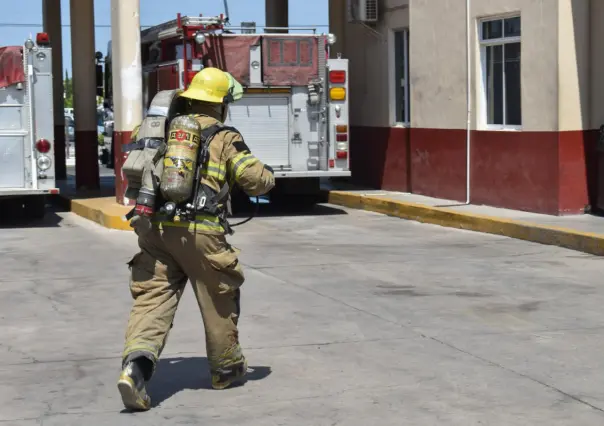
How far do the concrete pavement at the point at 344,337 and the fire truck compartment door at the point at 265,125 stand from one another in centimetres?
345

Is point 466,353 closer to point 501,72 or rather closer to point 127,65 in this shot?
point 501,72

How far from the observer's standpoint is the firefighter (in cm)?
659

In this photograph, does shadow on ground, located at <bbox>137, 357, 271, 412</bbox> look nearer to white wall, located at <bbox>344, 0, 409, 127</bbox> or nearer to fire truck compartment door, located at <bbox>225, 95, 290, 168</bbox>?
fire truck compartment door, located at <bbox>225, 95, 290, 168</bbox>

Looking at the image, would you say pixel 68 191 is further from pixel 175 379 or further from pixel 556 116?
pixel 175 379

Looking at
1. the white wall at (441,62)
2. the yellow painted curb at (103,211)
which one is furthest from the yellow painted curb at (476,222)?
the yellow painted curb at (103,211)

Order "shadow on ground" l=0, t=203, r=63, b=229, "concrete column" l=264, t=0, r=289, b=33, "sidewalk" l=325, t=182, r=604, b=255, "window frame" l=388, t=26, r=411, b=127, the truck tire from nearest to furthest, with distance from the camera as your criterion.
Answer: "sidewalk" l=325, t=182, r=604, b=255
"shadow on ground" l=0, t=203, r=63, b=229
the truck tire
"window frame" l=388, t=26, r=411, b=127
"concrete column" l=264, t=0, r=289, b=33

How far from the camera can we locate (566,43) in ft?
48.8

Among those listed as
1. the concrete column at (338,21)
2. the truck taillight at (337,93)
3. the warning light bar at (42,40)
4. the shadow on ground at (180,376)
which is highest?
the concrete column at (338,21)

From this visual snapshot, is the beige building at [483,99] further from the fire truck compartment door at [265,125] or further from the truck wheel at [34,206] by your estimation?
the truck wheel at [34,206]

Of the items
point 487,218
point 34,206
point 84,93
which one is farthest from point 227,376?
point 84,93

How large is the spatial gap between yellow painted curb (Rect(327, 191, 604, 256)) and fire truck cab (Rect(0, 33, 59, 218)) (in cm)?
480

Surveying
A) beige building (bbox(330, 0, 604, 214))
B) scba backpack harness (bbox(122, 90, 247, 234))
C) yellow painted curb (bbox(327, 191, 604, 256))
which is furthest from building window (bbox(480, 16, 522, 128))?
scba backpack harness (bbox(122, 90, 247, 234))

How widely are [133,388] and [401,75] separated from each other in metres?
14.1

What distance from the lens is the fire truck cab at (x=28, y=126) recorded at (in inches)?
626
